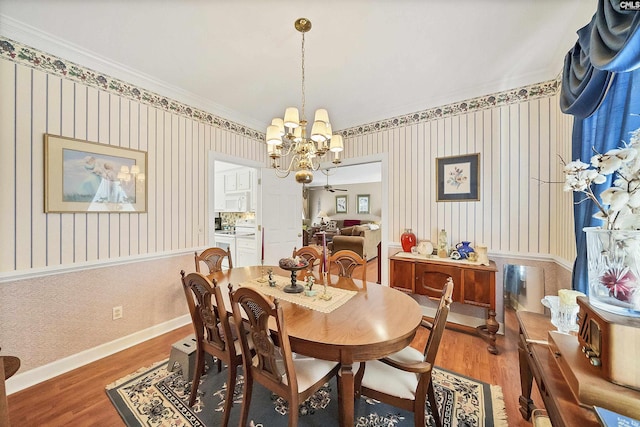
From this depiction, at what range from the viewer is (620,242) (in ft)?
2.49

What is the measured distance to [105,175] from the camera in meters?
2.25

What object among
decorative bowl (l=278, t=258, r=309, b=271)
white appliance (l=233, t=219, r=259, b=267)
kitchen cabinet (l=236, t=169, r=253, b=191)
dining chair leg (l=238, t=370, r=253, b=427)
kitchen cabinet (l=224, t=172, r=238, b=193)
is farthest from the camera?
kitchen cabinet (l=224, t=172, r=238, b=193)

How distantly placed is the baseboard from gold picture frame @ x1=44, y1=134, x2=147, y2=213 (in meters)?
1.26

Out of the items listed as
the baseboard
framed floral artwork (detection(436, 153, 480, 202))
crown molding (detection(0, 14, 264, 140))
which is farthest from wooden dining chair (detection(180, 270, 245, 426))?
framed floral artwork (detection(436, 153, 480, 202))

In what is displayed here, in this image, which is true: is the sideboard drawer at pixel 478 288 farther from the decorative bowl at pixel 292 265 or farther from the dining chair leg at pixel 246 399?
the dining chair leg at pixel 246 399

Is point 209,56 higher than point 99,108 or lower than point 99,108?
higher

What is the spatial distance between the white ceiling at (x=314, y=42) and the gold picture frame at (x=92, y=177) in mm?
755

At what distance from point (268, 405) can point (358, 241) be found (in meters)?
3.55

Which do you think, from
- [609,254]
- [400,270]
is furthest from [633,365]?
[400,270]

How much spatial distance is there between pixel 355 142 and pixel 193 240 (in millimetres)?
2644

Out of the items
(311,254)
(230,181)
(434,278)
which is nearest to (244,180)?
(230,181)

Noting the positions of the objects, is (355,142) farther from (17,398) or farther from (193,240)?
(17,398)

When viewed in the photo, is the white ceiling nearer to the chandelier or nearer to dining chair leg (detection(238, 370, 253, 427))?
the chandelier

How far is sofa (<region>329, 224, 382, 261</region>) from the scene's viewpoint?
195 inches
